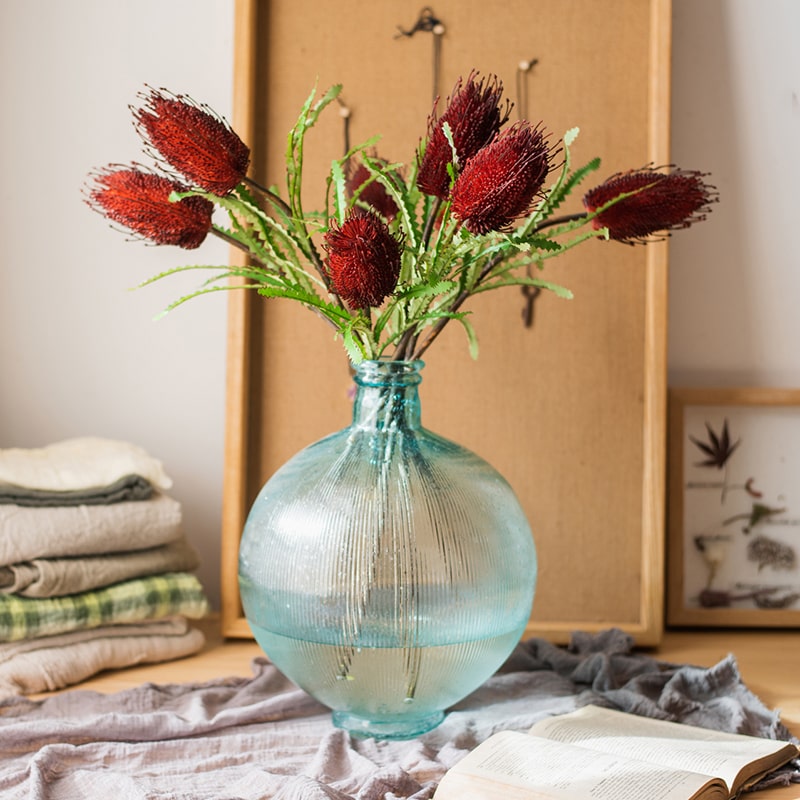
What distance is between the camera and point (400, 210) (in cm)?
86

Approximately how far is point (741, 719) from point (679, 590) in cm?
34

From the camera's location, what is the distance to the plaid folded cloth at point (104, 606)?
0.96m

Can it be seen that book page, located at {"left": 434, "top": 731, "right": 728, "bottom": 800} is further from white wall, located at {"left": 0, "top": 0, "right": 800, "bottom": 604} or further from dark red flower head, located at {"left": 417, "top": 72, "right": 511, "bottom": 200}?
white wall, located at {"left": 0, "top": 0, "right": 800, "bottom": 604}

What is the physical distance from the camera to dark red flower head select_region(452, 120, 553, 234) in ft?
2.44

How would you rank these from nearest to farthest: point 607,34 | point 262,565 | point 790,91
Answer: point 262,565
point 607,34
point 790,91

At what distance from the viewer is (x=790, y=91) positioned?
1.26 meters

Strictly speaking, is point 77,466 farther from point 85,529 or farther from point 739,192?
point 739,192

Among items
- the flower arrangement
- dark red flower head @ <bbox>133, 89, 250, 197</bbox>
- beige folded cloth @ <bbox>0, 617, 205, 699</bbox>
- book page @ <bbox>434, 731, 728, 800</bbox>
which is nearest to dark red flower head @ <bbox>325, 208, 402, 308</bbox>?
the flower arrangement

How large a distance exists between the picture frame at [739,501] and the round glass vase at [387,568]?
42cm

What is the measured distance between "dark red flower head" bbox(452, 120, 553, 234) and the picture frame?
0.55m

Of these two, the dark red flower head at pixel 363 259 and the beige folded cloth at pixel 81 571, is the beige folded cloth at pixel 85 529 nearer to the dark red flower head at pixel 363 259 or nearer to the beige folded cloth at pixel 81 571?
the beige folded cloth at pixel 81 571

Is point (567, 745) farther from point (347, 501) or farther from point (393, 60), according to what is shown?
point (393, 60)

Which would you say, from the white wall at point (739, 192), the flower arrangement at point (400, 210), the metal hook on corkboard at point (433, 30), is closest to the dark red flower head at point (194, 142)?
the flower arrangement at point (400, 210)

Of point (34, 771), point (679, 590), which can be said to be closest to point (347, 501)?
point (34, 771)
